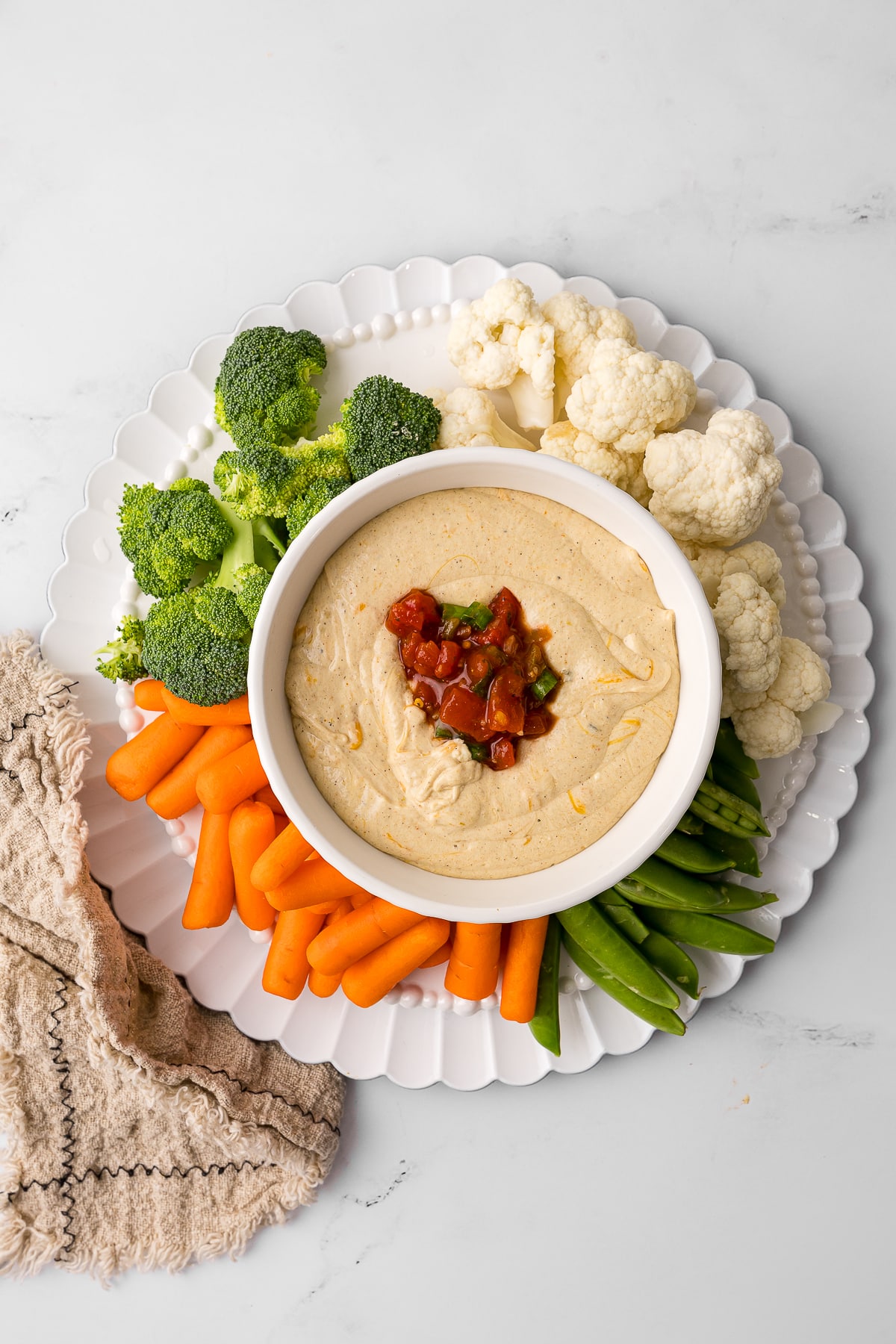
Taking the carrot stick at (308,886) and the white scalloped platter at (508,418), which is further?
the white scalloped platter at (508,418)

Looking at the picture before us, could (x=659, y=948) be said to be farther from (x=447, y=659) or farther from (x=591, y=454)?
(x=591, y=454)

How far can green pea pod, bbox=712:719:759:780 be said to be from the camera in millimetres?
2619

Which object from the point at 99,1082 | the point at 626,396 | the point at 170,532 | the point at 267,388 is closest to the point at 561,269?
the point at 626,396

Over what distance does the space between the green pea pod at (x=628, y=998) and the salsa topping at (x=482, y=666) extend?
2.68 feet

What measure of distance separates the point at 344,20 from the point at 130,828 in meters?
2.66

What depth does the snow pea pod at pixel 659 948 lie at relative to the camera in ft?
8.69

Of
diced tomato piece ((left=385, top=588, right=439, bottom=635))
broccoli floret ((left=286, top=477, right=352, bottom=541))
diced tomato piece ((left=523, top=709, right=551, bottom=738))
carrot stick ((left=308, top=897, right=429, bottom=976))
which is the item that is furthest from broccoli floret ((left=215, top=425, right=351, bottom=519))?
carrot stick ((left=308, top=897, right=429, bottom=976))

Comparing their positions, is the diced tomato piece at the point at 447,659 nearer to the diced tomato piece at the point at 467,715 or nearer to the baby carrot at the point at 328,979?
the diced tomato piece at the point at 467,715

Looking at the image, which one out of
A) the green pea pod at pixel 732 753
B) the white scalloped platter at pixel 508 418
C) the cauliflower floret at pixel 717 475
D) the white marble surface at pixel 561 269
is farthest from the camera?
the white marble surface at pixel 561 269

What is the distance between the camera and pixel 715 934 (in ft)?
8.69

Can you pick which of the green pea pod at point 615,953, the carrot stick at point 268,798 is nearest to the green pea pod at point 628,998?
the green pea pod at point 615,953

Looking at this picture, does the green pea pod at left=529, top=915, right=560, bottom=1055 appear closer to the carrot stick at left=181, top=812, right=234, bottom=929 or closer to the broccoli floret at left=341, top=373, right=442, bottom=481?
the carrot stick at left=181, top=812, right=234, bottom=929

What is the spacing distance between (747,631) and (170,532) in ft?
5.13

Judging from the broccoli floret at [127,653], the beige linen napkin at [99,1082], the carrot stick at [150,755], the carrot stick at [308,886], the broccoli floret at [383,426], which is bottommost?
the beige linen napkin at [99,1082]
